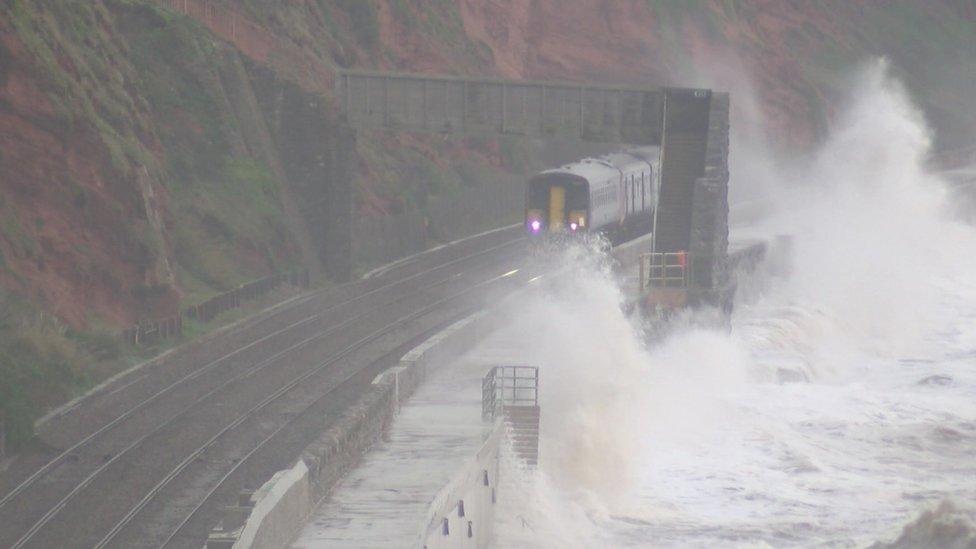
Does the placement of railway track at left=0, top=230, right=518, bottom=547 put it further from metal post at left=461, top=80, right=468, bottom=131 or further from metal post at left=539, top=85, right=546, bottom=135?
metal post at left=539, top=85, right=546, bottom=135

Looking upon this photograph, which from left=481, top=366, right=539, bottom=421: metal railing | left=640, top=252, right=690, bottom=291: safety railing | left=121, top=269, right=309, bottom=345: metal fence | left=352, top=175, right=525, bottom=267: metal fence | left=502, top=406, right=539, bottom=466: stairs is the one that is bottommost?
left=502, top=406, right=539, bottom=466: stairs

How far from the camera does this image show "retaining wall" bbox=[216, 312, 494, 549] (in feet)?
52.7

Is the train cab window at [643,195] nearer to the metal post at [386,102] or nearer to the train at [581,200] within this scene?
the train at [581,200]

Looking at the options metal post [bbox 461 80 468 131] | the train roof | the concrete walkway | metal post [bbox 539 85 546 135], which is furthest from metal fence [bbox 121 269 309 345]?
the train roof

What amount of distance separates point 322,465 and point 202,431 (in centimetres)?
708

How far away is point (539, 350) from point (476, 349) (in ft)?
4.73

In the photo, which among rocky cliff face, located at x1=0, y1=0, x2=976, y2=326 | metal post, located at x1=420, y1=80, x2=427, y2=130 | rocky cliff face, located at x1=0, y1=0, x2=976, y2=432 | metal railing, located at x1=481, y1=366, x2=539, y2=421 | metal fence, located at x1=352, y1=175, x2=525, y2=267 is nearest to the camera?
metal railing, located at x1=481, y1=366, x2=539, y2=421

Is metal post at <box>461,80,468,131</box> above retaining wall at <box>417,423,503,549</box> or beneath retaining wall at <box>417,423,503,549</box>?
above

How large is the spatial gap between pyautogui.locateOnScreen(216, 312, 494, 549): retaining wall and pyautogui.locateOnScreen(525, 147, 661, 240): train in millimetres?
17444

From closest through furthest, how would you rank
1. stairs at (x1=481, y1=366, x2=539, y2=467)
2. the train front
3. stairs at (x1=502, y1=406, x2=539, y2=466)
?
stairs at (x1=481, y1=366, x2=539, y2=467), stairs at (x1=502, y1=406, x2=539, y2=466), the train front

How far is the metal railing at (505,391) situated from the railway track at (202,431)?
318cm

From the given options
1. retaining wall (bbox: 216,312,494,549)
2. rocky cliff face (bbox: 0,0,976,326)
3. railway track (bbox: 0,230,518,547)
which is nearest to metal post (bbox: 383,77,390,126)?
rocky cliff face (bbox: 0,0,976,326)

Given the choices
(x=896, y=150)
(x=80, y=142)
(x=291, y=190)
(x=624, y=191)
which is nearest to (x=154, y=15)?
(x=291, y=190)

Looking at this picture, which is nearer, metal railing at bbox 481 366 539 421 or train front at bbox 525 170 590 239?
metal railing at bbox 481 366 539 421
